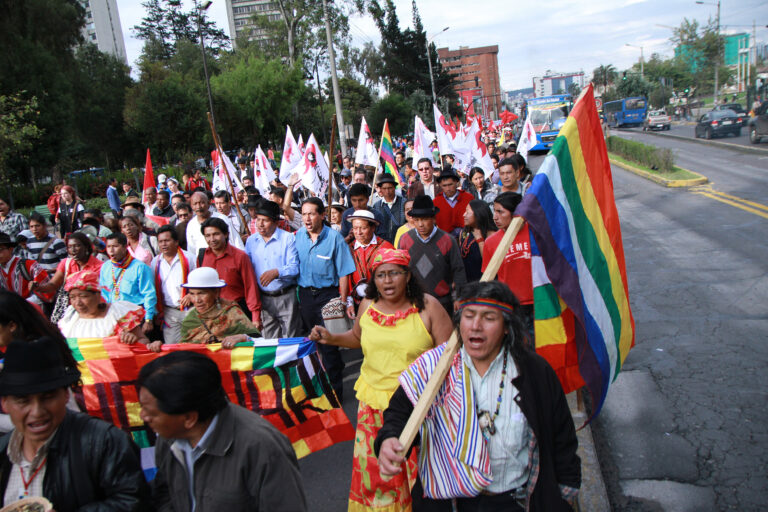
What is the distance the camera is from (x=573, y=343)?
11.5ft

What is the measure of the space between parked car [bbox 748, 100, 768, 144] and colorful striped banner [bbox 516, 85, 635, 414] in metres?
27.4

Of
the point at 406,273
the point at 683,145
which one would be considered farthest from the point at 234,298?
the point at 683,145

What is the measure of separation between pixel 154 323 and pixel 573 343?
149 inches

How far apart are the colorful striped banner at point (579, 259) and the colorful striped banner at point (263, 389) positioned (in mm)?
1478

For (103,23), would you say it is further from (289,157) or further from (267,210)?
(267,210)

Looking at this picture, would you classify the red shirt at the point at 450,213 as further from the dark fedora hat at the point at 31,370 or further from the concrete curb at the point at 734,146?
the concrete curb at the point at 734,146

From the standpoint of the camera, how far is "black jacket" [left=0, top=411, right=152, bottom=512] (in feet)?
7.09

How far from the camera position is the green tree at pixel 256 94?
4200 centimetres

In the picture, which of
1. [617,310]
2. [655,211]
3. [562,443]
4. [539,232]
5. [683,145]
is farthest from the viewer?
[683,145]

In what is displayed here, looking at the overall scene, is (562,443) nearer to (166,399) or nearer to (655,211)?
(166,399)

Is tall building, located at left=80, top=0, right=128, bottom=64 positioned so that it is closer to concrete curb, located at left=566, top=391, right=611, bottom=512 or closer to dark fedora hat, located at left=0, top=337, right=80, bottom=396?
concrete curb, located at left=566, top=391, right=611, bottom=512

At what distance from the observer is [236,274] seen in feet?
18.1

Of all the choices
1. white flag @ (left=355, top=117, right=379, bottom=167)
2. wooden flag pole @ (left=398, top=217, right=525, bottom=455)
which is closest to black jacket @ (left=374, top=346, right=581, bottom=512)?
wooden flag pole @ (left=398, top=217, right=525, bottom=455)

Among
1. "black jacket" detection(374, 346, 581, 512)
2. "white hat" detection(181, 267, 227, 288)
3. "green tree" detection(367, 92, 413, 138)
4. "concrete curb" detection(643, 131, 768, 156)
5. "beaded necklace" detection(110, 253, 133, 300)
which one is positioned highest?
"green tree" detection(367, 92, 413, 138)
